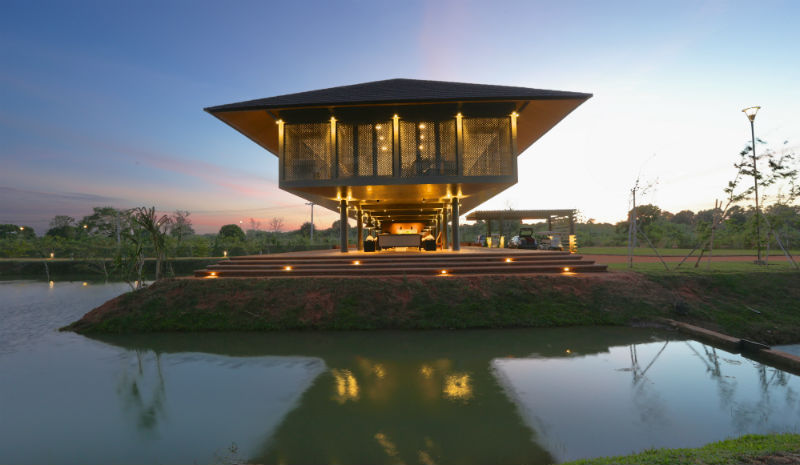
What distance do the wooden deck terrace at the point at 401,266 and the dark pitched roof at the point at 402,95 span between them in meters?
5.40

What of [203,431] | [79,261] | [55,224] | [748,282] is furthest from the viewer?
[55,224]

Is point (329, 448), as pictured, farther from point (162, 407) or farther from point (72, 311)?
point (72, 311)

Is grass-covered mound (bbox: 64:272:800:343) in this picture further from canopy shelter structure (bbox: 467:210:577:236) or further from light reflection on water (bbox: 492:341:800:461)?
canopy shelter structure (bbox: 467:210:577:236)

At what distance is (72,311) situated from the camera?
924 cm

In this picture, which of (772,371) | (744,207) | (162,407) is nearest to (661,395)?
(772,371)

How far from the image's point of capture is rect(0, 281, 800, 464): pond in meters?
2.86

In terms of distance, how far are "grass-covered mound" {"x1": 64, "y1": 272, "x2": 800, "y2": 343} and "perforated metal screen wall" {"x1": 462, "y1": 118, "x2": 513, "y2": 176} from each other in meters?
4.69

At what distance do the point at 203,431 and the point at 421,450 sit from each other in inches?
86.4

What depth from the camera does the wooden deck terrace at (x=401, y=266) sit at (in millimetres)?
9594

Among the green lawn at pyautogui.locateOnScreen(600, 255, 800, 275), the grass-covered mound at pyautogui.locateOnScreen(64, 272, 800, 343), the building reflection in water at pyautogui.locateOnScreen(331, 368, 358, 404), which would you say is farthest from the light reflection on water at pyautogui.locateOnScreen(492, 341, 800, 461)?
the green lawn at pyautogui.locateOnScreen(600, 255, 800, 275)

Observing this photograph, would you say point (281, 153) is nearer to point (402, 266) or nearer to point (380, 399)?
point (402, 266)

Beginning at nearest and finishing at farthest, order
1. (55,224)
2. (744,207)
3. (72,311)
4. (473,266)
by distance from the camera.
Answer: (72,311) → (473,266) → (744,207) → (55,224)

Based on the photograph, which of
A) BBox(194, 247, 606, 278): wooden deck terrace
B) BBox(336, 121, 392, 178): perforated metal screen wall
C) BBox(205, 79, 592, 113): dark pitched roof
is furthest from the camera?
BBox(336, 121, 392, 178): perforated metal screen wall

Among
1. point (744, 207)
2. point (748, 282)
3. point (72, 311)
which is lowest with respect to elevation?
point (72, 311)
